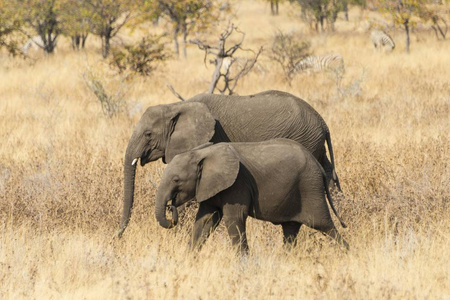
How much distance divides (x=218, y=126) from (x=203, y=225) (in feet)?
5.58

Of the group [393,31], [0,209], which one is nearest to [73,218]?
[0,209]

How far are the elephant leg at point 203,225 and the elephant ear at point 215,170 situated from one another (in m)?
0.27

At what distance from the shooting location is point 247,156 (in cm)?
543

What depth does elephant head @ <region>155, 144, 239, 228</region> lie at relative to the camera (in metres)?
5.17

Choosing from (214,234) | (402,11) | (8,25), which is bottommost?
(402,11)

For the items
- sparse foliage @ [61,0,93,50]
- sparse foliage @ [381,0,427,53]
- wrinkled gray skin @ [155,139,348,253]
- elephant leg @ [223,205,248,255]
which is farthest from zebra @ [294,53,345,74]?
elephant leg @ [223,205,248,255]

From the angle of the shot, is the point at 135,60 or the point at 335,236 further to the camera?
the point at 135,60

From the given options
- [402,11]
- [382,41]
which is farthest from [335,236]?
[382,41]

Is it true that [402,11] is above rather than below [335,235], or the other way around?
below

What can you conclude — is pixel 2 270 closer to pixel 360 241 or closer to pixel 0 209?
pixel 0 209

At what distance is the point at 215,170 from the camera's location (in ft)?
17.0

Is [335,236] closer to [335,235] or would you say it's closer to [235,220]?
[335,235]

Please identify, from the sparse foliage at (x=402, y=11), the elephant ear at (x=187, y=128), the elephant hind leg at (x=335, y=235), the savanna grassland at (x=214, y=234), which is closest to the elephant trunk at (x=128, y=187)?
the savanna grassland at (x=214, y=234)

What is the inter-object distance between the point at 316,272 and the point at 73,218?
2.56 meters
